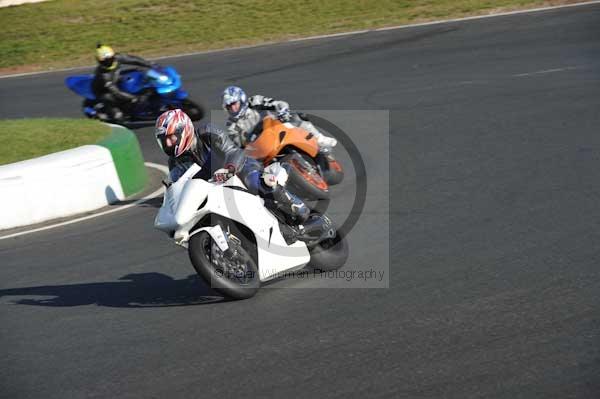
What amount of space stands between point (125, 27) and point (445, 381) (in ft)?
81.0

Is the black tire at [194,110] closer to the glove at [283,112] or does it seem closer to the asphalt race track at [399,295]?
the asphalt race track at [399,295]

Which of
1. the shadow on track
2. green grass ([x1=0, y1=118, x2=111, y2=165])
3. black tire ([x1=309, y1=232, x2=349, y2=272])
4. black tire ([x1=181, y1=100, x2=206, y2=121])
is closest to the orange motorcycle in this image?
black tire ([x1=309, y1=232, x2=349, y2=272])

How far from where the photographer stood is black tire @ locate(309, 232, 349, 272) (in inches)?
308

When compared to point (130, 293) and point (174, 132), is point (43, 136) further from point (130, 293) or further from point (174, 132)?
point (174, 132)

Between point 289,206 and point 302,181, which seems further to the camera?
point 302,181

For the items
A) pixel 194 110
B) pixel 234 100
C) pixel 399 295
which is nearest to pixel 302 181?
pixel 234 100

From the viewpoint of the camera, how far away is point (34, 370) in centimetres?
621

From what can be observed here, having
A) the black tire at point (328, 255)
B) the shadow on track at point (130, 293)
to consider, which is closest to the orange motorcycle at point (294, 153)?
the black tire at point (328, 255)

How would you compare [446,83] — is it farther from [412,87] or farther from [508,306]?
[508,306]

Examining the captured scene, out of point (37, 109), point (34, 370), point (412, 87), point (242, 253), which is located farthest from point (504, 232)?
point (37, 109)

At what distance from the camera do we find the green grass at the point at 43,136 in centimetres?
1216

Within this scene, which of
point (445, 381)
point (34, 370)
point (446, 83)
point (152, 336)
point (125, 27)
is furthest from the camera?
point (125, 27)

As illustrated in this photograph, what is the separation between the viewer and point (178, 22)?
27797 mm

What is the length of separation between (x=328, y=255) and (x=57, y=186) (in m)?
4.38
